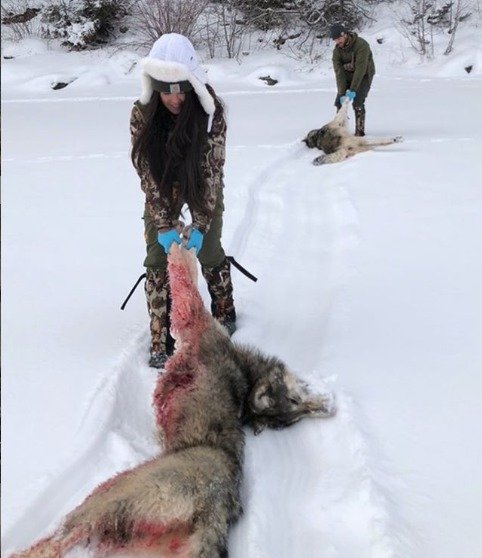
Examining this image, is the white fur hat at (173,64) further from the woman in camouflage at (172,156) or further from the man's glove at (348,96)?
the man's glove at (348,96)

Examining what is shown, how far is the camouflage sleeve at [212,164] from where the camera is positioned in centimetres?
272

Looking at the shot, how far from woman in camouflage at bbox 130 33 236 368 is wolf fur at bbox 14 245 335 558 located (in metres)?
0.23

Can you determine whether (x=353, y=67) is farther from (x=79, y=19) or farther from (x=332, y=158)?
(x=79, y=19)

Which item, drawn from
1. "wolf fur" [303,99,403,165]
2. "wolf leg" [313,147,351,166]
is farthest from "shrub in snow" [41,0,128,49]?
"wolf leg" [313,147,351,166]

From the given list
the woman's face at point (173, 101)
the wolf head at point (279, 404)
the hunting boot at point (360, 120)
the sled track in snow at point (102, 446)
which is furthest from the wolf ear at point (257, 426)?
the hunting boot at point (360, 120)

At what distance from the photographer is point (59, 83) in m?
11.8

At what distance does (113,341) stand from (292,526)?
1.40 m

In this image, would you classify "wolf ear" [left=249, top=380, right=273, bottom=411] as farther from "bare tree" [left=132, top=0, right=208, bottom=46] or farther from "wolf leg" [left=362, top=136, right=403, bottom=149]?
"bare tree" [left=132, top=0, right=208, bottom=46]

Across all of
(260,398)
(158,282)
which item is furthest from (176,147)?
(260,398)

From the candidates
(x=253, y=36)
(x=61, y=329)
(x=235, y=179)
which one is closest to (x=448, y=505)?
(x=61, y=329)

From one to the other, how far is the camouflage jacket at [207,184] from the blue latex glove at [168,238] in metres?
0.03

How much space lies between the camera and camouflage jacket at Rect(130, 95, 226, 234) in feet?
8.88

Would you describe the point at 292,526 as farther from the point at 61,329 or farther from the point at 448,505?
the point at 61,329

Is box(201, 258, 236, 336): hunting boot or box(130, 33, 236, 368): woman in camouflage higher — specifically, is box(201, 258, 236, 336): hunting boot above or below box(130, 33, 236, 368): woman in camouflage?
below
